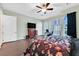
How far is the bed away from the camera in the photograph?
5.06 ft

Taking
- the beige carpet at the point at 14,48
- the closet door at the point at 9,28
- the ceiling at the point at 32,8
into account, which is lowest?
the beige carpet at the point at 14,48

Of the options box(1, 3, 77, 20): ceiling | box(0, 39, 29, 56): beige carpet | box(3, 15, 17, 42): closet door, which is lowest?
box(0, 39, 29, 56): beige carpet

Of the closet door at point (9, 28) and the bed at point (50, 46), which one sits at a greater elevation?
the closet door at point (9, 28)

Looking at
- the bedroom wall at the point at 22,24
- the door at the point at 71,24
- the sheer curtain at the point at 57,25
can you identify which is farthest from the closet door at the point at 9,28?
the door at the point at 71,24

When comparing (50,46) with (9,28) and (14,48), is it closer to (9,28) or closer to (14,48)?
(14,48)

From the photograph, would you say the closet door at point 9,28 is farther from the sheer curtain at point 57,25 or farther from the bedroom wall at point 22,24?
the sheer curtain at point 57,25

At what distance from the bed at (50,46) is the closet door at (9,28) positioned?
0.26 meters

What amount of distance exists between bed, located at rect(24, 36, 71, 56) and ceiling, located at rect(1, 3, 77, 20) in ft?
0.98

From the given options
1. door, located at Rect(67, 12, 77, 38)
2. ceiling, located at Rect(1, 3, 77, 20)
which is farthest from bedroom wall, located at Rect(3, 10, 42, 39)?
door, located at Rect(67, 12, 77, 38)

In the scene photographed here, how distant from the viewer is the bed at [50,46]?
154 centimetres

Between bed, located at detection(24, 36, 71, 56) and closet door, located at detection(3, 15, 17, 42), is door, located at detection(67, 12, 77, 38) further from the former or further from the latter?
closet door, located at detection(3, 15, 17, 42)

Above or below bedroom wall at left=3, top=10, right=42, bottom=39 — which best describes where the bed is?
below

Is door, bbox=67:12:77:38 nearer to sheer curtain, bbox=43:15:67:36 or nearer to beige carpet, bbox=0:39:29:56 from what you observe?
sheer curtain, bbox=43:15:67:36

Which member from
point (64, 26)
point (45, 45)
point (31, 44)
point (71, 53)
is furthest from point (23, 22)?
point (71, 53)
